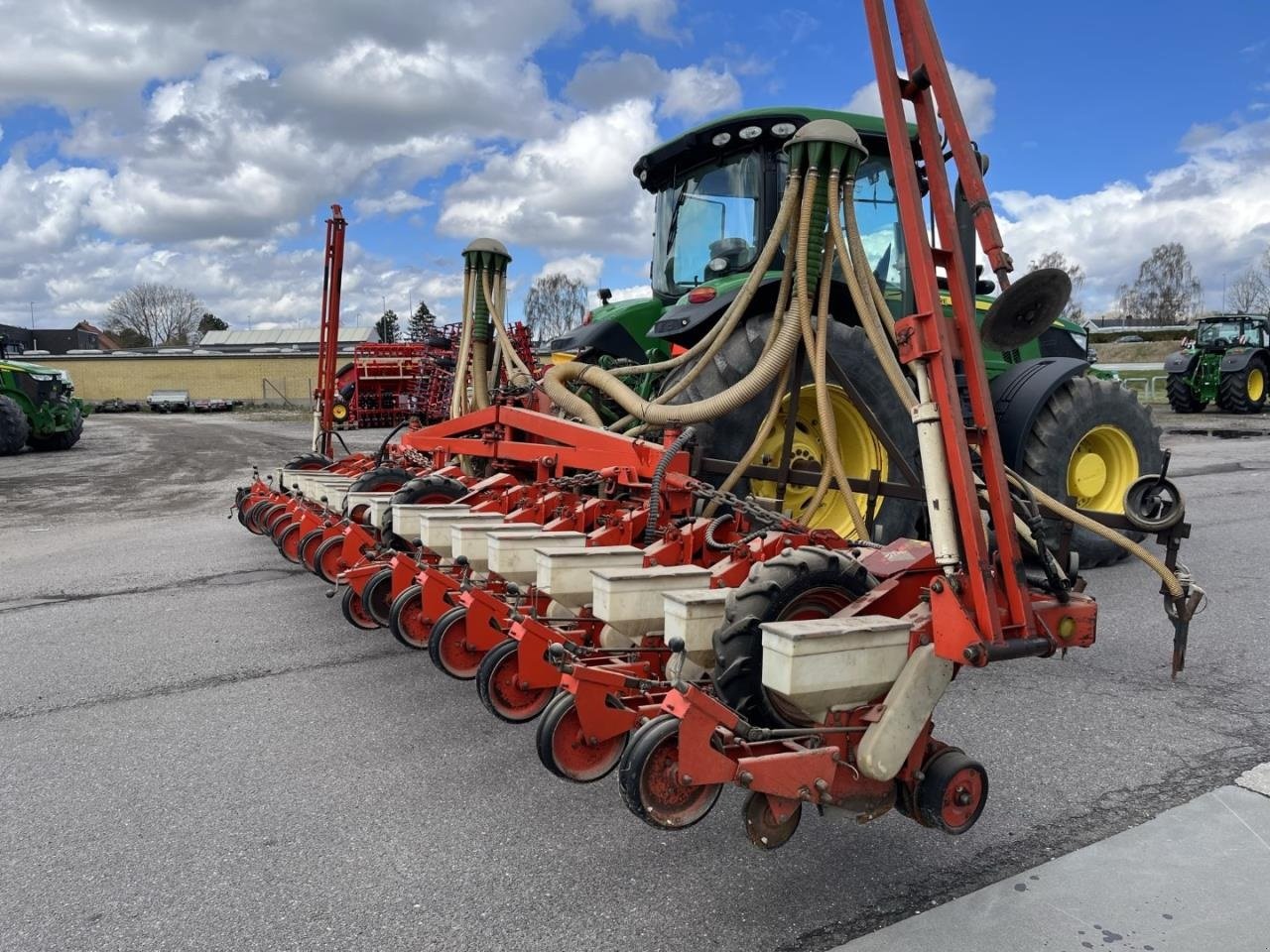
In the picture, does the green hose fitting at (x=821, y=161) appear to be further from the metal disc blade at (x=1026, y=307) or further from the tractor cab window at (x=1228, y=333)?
the tractor cab window at (x=1228, y=333)

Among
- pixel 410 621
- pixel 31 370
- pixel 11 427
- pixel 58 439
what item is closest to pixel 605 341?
pixel 410 621

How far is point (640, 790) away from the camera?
2.06 meters

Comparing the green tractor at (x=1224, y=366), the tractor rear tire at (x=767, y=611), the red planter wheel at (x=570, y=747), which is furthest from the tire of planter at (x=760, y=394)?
the green tractor at (x=1224, y=366)

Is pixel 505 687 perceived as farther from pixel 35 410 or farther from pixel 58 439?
pixel 58 439

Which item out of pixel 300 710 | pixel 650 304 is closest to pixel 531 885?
pixel 300 710

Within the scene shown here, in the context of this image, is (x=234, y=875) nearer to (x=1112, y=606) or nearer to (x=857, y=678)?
(x=857, y=678)

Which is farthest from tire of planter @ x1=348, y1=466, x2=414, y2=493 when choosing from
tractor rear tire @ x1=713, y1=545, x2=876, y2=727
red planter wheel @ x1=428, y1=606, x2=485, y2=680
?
tractor rear tire @ x1=713, y1=545, x2=876, y2=727

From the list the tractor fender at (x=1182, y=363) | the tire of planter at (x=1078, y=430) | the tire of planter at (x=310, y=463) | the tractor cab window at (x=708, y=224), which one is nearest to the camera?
the tire of planter at (x=1078, y=430)

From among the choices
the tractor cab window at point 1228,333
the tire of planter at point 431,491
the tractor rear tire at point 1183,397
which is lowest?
the tire of planter at point 431,491

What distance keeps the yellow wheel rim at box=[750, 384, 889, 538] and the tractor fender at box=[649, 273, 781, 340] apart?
58 cm

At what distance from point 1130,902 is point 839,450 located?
2838 mm

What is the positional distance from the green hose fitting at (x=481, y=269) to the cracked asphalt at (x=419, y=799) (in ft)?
6.70

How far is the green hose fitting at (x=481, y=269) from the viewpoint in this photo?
233 inches

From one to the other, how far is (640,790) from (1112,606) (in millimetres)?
4222
